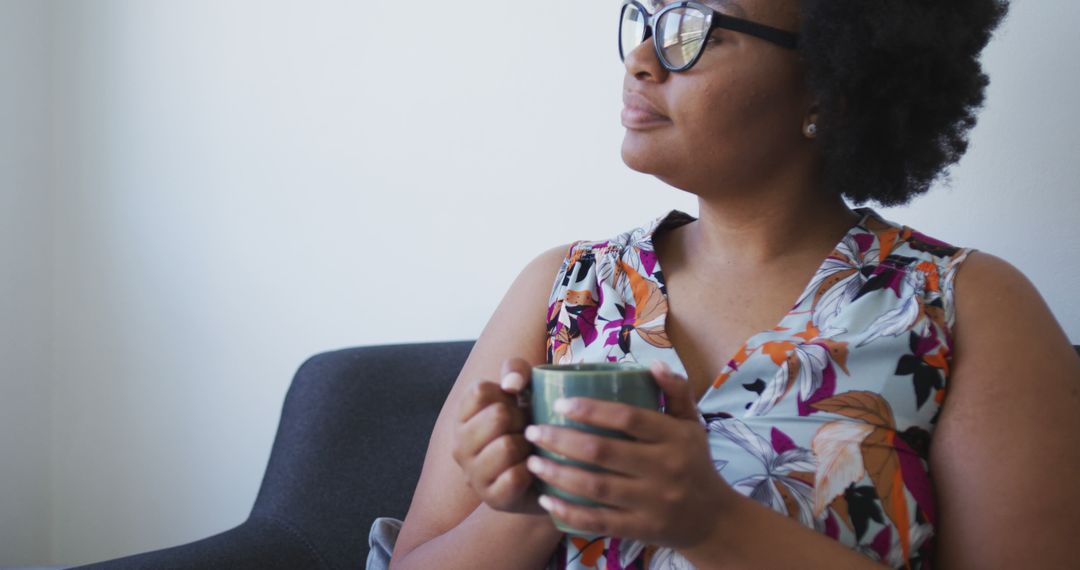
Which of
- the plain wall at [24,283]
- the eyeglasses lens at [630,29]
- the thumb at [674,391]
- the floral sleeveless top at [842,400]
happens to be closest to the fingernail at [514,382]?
the thumb at [674,391]

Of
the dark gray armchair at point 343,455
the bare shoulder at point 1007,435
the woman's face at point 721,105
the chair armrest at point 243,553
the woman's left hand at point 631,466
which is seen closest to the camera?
the woman's left hand at point 631,466

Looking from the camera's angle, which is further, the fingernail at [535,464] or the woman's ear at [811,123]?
the woman's ear at [811,123]

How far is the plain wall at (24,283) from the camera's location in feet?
7.03

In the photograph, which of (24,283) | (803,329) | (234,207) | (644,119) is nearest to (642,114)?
(644,119)

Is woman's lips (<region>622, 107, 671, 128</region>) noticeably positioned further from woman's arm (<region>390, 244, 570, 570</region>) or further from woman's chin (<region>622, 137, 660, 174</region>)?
woman's arm (<region>390, 244, 570, 570</region>)

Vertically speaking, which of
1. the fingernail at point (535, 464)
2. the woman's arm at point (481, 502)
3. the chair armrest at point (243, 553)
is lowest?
the chair armrest at point (243, 553)

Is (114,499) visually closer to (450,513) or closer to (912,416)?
(450,513)

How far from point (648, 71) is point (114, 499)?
5.82ft

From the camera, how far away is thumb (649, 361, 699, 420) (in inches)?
30.7

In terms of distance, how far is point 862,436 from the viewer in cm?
103

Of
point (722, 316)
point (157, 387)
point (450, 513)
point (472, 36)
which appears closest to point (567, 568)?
point (450, 513)

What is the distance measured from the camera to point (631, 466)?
747 mm

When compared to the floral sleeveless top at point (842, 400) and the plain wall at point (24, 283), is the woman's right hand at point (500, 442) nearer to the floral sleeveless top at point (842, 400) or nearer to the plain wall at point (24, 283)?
the floral sleeveless top at point (842, 400)

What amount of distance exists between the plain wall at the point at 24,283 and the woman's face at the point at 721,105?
5.26 feet
